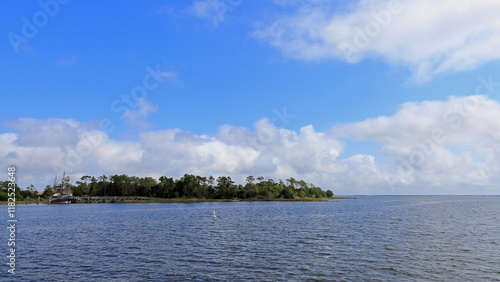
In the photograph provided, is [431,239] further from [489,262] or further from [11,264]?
[11,264]

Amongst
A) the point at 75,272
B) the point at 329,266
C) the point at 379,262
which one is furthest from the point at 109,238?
the point at 379,262

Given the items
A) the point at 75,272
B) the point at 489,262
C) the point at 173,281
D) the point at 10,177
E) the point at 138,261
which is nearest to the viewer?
the point at 173,281

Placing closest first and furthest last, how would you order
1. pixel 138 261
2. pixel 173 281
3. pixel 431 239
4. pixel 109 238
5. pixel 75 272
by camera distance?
pixel 173 281
pixel 75 272
pixel 138 261
pixel 431 239
pixel 109 238

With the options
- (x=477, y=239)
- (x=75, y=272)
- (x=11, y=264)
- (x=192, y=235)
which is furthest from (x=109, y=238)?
(x=477, y=239)

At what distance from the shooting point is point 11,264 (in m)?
33.8

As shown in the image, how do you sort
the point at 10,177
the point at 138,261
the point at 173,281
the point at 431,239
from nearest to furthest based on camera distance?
the point at 173,281 < the point at 138,261 < the point at 10,177 < the point at 431,239

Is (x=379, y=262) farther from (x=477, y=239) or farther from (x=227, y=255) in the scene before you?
(x=477, y=239)

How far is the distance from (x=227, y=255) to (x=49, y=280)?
60.5 ft

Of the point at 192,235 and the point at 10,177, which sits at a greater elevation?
the point at 10,177

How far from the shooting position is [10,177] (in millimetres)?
37719

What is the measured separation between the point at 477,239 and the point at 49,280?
57.2m

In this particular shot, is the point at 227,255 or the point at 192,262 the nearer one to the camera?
the point at 192,262

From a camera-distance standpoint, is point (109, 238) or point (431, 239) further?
point (109, 238)

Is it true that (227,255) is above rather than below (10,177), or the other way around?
below
